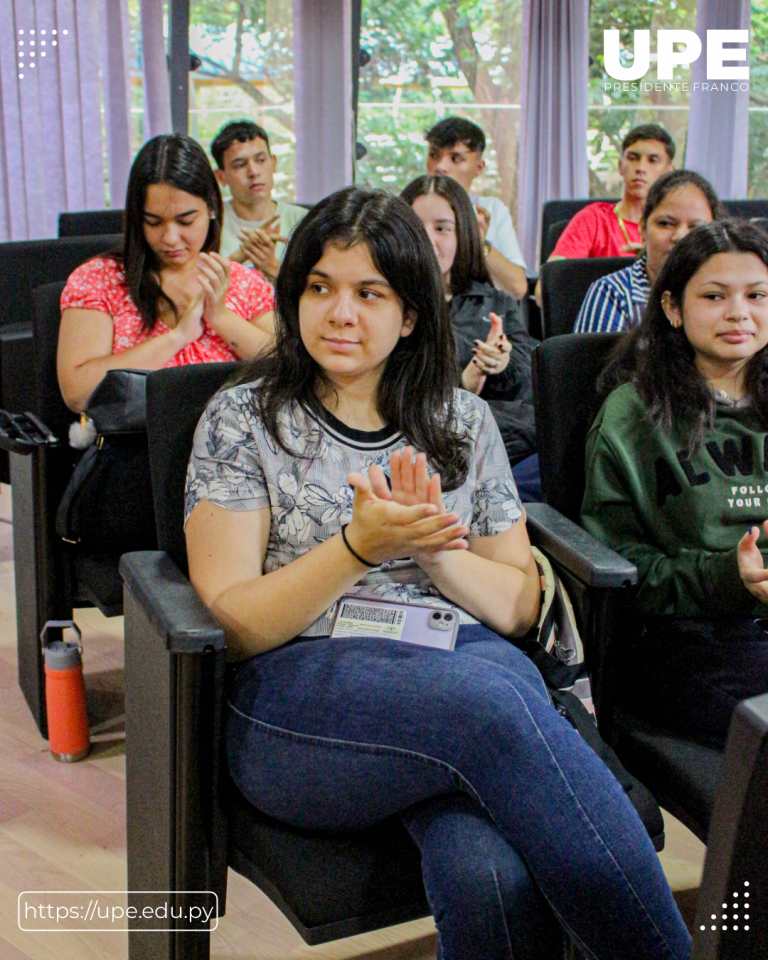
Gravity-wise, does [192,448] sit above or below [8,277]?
below

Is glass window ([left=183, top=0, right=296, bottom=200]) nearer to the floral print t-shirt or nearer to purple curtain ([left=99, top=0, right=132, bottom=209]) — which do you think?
purple curtain ([left=99, top=0, right=132, bottom=209])

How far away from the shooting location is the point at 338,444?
1498mm

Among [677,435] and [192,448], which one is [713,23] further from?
[192,448]

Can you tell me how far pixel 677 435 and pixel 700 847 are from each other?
0.78 meters

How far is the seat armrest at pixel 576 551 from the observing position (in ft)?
4.81

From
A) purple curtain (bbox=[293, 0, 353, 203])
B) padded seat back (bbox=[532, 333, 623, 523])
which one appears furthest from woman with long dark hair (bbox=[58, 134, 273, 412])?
purple curtain (bbox=[293, 0, 353, 203])

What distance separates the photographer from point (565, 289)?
8.93 feet

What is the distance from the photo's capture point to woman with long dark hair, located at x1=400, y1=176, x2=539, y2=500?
8.41 ft

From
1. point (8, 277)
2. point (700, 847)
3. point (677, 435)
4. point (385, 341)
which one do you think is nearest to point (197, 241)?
point (8, 277)

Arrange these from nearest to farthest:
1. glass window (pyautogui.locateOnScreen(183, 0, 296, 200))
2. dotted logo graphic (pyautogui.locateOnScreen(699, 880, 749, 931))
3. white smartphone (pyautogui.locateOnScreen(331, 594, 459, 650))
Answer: dotted logo graphic (pyautogui.locateOnScreen(699, 880, 749, 931)) < white smartphone (pyautogui.locateOnScreen(331, 594, 459, 650)) < glass window (pyautogui.locateOnScreen(183, 0, 296, 200))

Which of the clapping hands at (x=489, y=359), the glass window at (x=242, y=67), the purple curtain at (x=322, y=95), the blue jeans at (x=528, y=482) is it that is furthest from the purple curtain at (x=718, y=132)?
the blue jeans at (x=528, y=482)

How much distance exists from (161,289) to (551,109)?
428 cm

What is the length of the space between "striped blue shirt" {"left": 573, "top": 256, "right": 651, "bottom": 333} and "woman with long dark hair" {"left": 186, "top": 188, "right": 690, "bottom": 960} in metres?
0.99

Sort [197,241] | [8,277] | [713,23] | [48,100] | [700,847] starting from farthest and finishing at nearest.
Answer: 1. [713,23]
2. [48,100]
3. [8,277]
4. [197,241]
5. [700,847]
